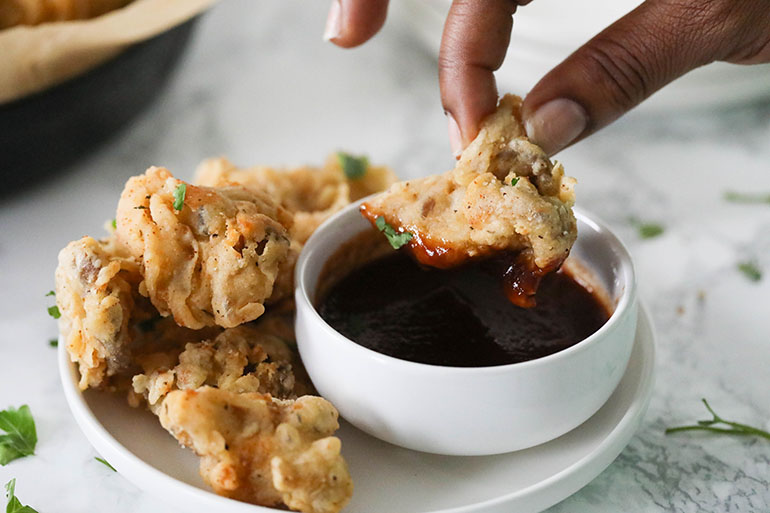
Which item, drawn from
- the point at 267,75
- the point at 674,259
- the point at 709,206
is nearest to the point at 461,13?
the point at 674,259

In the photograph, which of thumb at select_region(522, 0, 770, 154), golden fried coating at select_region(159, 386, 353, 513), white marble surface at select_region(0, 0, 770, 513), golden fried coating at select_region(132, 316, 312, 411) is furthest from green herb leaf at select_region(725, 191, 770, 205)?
golden fried coating at select_region(159, 386, 353, 513)

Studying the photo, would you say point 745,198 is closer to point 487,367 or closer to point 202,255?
point 487,367

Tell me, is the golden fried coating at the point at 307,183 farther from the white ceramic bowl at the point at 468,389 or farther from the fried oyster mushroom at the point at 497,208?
the white ceramic bowl at the point at 468,389

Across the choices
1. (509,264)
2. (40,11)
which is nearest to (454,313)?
(509,264)

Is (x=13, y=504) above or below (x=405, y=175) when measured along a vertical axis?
above

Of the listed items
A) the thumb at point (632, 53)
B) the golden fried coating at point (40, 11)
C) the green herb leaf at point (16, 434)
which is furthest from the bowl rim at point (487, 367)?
the golden fried coating at point (40, 11)

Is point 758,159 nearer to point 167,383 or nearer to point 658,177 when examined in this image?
point 658,177

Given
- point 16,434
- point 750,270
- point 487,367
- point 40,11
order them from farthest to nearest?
point 40,11 < point 750,270 < point 16,434 < point 487,367
